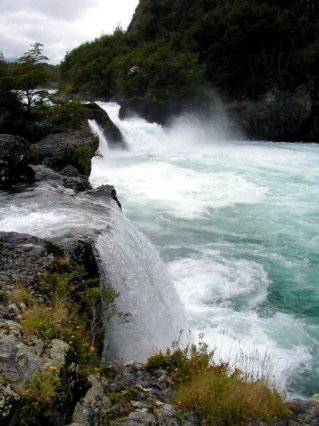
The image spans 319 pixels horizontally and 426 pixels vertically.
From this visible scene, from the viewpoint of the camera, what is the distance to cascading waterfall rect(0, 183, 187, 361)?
5.44m

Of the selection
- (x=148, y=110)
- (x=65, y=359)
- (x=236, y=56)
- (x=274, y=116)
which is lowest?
(x=65, y=359)

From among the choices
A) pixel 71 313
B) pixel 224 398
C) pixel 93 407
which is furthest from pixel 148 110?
pixel 93 407

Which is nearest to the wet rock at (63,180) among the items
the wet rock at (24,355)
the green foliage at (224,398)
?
the wet rock at (24,355)

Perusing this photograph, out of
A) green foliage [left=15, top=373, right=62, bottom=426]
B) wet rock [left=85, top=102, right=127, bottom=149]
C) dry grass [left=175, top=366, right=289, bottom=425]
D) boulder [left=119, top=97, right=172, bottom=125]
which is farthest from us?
boulder [left=119, top=97, right=172, bottom=125]

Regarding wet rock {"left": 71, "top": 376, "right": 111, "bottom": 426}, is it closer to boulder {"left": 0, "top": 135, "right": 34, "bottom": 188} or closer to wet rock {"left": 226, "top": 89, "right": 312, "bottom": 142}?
boulder {"left": 0, "top": 135, "right": 34, "bottom": 188}

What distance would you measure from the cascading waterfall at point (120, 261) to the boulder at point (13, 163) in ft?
2.54

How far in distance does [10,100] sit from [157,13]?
3221cm

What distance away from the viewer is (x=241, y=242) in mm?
11031

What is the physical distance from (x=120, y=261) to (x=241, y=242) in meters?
5.88

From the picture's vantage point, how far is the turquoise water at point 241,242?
7027 mm

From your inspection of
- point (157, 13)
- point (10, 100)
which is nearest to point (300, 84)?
point (157, 13)

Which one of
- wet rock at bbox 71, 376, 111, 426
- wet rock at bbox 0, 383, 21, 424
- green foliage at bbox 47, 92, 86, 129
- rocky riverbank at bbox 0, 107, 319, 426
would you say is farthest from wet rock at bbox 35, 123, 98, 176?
wet rock at bbox 0, 383, 21, 424

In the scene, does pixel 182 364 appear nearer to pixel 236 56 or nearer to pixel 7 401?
pixel 7 401

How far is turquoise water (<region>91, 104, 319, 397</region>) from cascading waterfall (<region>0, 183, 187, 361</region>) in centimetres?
111
